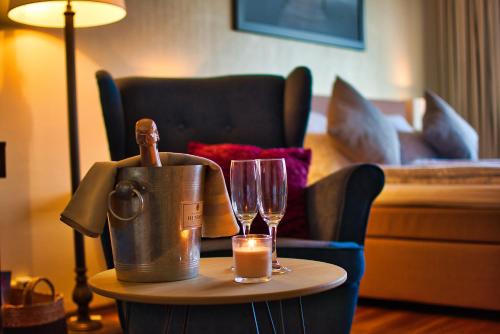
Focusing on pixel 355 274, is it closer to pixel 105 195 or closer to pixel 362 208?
pixel 362 208

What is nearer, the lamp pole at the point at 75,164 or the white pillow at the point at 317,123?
the lamp pole at the point at 75,164

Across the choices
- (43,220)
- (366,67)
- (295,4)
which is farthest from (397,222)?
(366,67)

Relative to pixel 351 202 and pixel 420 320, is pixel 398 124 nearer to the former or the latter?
pixel 420 320

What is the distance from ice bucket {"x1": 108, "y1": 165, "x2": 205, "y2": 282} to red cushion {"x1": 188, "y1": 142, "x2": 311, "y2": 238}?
90cm

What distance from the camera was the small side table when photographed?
1.11 m

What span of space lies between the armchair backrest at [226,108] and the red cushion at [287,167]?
0.12 meters

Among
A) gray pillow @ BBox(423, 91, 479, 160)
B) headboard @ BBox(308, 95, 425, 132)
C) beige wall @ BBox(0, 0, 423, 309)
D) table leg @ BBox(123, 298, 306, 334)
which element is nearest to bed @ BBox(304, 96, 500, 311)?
headboard @ BBox(308, 95, 425, 132)

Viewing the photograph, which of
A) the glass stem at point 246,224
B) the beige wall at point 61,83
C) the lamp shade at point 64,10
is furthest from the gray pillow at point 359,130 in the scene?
the glass stem at point 246,224

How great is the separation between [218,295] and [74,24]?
172 centimetres

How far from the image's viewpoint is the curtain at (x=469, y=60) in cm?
522

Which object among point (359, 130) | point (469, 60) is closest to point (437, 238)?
point (359, 130)

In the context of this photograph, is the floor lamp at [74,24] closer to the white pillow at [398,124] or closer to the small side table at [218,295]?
the small side table at [218,295]

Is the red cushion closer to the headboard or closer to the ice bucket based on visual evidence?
the ice bucket

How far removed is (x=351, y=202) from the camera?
199 centimetres
